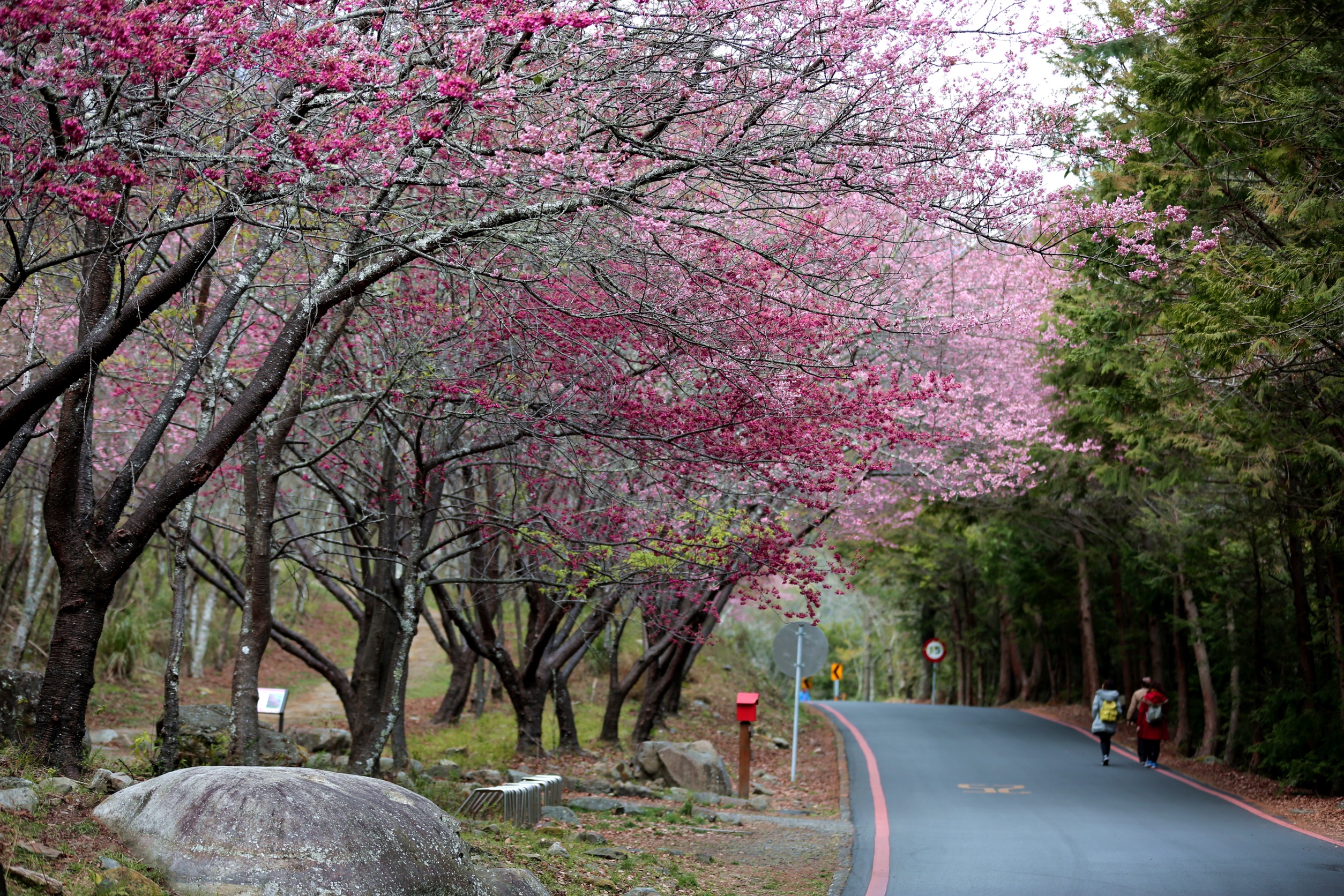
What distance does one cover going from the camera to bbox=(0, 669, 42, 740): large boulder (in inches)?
340

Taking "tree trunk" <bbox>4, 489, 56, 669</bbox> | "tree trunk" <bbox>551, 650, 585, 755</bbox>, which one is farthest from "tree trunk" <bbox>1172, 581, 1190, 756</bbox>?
"tree trunk" <bbox>4, 489, 56, 669</bbox>

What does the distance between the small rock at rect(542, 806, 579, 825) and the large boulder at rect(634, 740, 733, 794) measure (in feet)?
12.7

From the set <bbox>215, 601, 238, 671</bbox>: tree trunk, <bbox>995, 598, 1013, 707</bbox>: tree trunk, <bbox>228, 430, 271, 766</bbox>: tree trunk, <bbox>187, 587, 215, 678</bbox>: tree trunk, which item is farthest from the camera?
<bbox>995, 598, 1013, 707</bbox>: tree trunk

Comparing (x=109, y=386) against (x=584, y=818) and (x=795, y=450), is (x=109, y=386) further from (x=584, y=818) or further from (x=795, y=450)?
(x=795, y=450)

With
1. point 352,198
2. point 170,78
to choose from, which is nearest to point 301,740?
point 352,198

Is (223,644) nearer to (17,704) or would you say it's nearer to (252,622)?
(252,622)

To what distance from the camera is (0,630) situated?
65.2 ft

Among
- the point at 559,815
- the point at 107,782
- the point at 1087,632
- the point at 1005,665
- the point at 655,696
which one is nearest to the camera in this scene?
the point at 107,782

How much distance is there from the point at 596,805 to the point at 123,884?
8176 millimetres

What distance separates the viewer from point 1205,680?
19.8 m

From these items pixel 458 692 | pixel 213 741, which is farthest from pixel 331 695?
pixel 213 741

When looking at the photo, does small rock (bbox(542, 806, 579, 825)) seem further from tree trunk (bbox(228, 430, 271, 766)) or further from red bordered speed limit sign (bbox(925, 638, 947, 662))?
red bordered speed limit sign (bbox(925, 638, 947, 662))

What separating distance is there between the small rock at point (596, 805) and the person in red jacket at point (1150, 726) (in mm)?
10318

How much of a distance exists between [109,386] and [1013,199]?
42.9 feet
